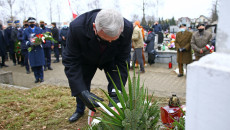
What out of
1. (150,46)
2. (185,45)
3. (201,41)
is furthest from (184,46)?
(150,46)

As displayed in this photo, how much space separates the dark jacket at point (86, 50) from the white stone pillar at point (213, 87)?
1541mm

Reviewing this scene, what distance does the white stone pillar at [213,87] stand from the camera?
825 mm

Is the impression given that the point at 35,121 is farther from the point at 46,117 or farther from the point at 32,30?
the point at 32,30

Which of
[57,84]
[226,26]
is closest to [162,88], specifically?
[57,84]

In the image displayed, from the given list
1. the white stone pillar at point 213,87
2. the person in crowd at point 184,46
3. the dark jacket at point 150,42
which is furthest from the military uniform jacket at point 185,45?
the white stone pillar at point 213,87

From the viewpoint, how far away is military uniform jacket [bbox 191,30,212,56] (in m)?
6.20

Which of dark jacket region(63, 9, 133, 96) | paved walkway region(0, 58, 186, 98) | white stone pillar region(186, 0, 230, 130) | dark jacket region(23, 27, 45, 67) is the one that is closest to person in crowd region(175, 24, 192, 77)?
paved walkway region(0, 58, 186, 98)

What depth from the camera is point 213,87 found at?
0.84 metres

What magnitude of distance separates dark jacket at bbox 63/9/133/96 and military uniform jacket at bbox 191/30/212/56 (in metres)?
4.32

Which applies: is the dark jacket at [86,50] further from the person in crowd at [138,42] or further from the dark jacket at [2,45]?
the dark jacket at [2,45]

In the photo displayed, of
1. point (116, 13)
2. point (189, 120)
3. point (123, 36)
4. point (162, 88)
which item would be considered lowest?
point (162, 88)

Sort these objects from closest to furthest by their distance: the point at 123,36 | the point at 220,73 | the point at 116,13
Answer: the point at 220,73 → the point at 116,13 → the point at 123,36

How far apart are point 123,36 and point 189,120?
1.59 meters

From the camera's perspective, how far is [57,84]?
5512mm
